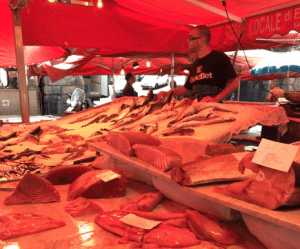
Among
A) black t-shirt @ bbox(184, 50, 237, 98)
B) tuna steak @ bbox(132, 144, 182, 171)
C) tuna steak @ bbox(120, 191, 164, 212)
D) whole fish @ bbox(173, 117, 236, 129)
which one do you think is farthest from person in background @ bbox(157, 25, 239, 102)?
tuna steak @ bbox(120, 191, 164, 212)

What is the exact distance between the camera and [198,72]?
3.60 metres

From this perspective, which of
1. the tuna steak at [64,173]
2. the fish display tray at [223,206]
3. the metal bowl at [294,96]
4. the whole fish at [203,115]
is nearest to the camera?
the fish display tray at [223,206]

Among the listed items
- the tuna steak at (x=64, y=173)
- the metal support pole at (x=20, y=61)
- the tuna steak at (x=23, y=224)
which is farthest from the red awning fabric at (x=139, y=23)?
the tuna steak at (x=23, y=224)

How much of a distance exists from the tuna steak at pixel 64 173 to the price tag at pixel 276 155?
137cm

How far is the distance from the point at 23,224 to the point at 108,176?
0.59 meters

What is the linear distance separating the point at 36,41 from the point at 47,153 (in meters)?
2.31

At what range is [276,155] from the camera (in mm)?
1209

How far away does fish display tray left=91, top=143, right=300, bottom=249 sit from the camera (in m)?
1.06

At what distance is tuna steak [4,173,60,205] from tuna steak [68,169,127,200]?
0.12 meters

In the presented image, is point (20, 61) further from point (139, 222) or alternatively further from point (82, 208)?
point (139, 222)

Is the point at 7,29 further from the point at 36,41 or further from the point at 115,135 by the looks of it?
the point at 115,135

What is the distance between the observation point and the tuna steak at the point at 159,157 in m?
1.60

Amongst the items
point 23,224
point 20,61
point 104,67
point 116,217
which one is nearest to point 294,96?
point 116,217

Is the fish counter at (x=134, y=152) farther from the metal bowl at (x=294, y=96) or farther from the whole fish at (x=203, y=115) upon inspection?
the metal bowl at (x=294, y=96)
